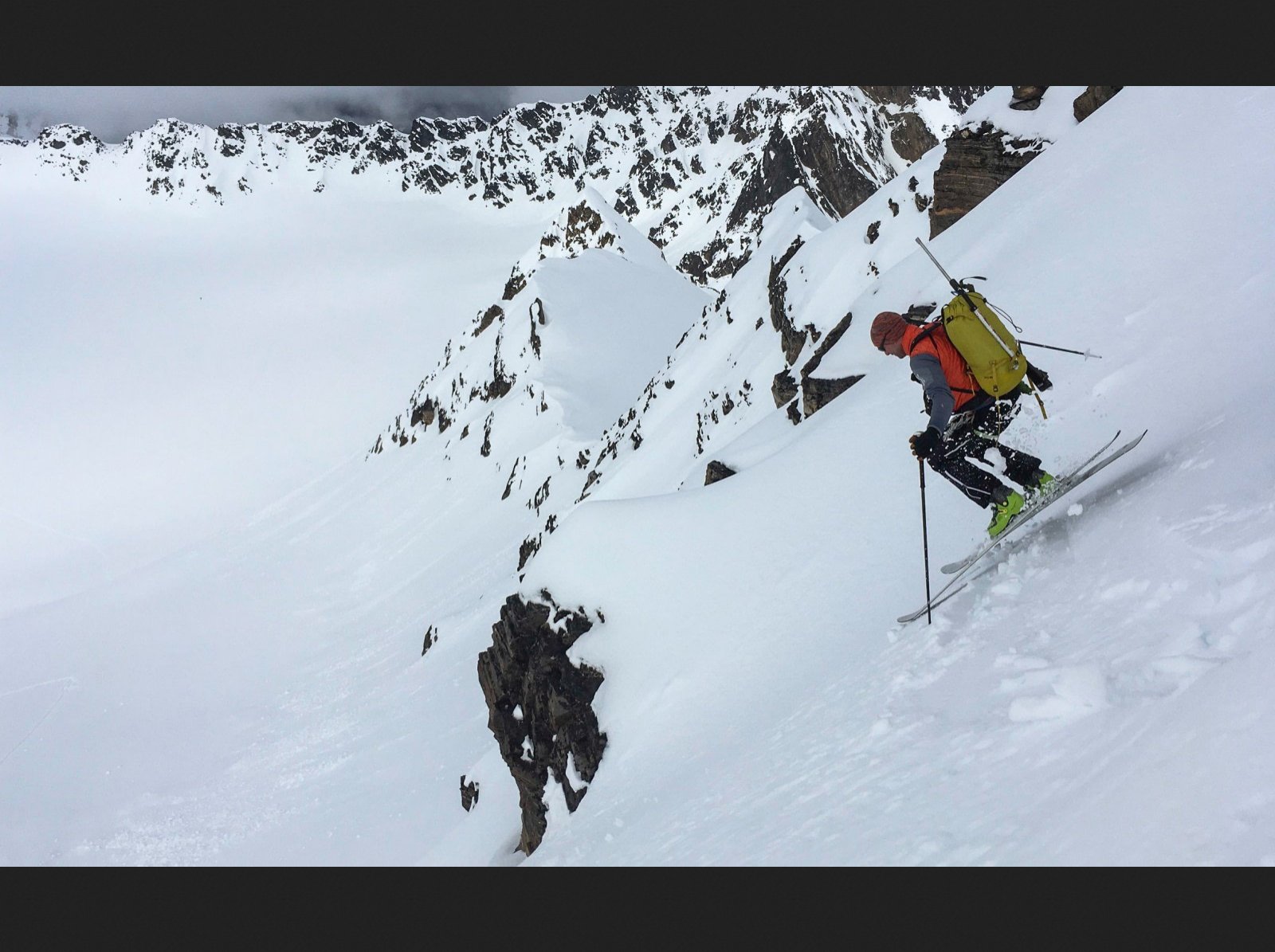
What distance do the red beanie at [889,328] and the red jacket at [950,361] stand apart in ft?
0.40

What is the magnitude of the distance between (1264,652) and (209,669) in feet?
139

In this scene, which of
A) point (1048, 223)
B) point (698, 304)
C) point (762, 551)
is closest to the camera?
point (762, 551)

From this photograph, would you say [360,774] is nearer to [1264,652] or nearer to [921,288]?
[921,288]

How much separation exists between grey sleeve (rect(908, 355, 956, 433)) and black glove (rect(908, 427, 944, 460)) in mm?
49

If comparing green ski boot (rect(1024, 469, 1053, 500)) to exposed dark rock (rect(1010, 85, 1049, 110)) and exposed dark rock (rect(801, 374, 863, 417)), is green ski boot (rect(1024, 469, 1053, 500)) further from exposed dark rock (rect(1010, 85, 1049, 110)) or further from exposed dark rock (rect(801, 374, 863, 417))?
exposed dark rock (rect(1010, 85, 1049, 110))

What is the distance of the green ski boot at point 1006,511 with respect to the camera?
5.71m

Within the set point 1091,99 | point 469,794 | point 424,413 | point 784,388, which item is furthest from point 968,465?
point 424,413

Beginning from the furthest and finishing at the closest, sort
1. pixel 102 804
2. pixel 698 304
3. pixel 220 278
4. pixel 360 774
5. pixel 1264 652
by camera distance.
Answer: pixel 220 278 < pixel 698 304 < pixel 102 804 < pixel 360 774 < pixel 1264 652

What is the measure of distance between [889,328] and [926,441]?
1.07 meters

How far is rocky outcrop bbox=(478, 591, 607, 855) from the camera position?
9945 millimetres

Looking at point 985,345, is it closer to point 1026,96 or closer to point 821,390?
point 821,390

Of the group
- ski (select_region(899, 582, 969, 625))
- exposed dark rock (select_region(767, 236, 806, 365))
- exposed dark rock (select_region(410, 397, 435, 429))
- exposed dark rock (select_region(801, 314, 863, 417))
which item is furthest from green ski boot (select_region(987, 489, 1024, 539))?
exposed dark rock (select_region(410, 397, 435, 429))

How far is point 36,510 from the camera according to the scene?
9356 centimetres

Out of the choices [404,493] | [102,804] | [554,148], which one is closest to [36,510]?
[404,493]
